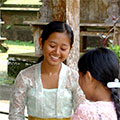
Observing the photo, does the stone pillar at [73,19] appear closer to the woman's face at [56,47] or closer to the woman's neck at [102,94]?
the woman's face at [56,47]

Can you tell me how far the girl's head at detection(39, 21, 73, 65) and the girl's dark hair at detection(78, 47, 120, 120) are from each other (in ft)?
1.74

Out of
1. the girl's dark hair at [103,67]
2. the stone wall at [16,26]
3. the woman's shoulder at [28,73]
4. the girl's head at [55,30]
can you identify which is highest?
the girl's head at [55,30]

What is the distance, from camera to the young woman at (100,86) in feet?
5.87

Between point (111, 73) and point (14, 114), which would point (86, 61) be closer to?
point (111, 73)

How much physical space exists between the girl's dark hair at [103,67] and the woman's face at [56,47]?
527 millimetres

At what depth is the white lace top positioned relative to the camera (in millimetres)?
2400

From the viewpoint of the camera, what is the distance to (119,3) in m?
7.95

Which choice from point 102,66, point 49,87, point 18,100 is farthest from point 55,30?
point 102,66

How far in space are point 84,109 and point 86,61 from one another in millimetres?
229

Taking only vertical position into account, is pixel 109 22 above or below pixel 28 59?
above

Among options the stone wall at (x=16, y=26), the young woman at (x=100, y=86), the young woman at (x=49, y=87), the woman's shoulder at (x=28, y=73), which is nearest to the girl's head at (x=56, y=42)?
the young woman at (x=49, y=87)

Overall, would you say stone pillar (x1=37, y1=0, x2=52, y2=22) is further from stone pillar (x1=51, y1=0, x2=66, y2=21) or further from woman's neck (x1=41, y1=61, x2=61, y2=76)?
woman's neck (x1=41, y1=61, x2=61, y2=76)

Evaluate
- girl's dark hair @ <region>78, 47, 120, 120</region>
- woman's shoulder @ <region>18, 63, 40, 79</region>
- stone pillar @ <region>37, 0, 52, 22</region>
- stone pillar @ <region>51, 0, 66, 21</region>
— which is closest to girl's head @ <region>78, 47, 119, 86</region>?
girl's dark hair @ <region>78, 47, 120, 120</region>

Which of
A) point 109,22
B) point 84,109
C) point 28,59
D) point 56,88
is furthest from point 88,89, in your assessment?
point 109,22
